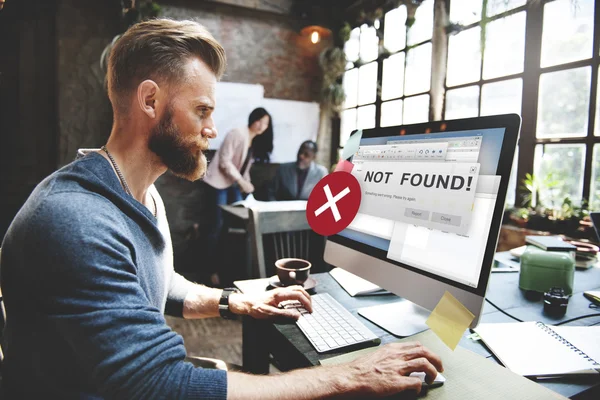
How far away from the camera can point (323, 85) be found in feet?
16.1

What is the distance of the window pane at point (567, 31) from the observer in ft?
7.39

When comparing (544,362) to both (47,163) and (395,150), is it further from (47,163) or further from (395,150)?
(47,163)

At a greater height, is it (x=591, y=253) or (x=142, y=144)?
(x=142, y=144)

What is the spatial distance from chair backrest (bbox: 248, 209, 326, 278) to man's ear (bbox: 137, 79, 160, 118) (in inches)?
28.9

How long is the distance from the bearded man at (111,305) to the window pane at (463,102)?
8.85ft

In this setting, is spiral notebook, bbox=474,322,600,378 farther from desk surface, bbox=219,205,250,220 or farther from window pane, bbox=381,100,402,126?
window pane, bbox=381,100,402,126

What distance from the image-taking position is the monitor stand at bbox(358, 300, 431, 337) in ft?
2.93

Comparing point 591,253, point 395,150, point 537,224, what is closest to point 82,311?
point 395,150

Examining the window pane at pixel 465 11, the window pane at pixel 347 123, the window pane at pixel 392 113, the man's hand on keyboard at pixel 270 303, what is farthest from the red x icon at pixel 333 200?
the window pane at pixel 347 123

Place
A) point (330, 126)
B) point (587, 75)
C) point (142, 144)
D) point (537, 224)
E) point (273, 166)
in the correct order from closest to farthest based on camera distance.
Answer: point (142, 144)
point (587, 75)
point (537, 224)
point (273, 166)
point (330, 126)

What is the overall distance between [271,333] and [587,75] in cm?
256

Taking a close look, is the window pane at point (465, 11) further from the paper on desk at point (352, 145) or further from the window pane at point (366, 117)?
the paper on desk at point (352, 145)

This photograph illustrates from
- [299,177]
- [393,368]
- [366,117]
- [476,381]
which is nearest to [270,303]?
[393,368]

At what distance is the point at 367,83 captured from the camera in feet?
14.3
